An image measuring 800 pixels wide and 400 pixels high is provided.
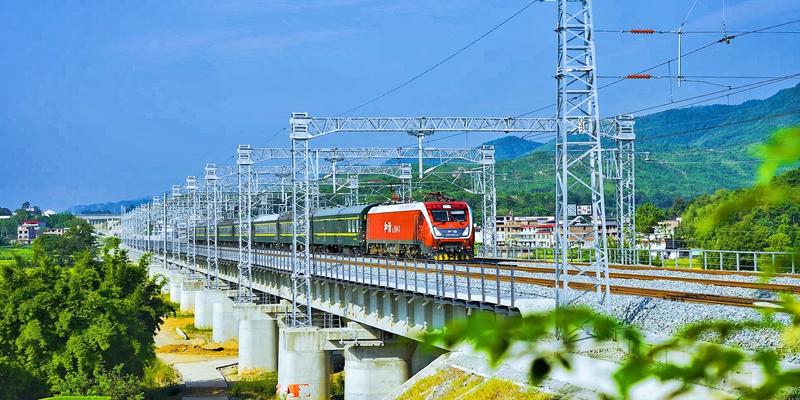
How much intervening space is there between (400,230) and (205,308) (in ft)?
119

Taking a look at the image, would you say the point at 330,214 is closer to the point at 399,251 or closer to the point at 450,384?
the point at 399,251

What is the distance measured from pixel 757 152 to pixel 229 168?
94508 millimetres

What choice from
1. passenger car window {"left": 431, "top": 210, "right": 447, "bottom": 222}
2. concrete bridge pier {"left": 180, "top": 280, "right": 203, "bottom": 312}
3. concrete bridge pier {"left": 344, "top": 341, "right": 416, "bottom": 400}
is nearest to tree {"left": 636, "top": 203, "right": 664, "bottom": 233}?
passenger car window {"left": 431, "top": 210, "right": 447, "bottom": 222}

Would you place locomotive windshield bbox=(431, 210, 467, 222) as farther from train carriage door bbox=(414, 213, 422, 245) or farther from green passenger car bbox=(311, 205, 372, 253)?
green passenger car bbox=(311, 205, 372, 253)

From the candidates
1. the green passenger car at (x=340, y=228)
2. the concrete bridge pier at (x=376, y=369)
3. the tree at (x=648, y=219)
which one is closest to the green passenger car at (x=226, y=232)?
the green passenger car at (x=340, y=228)

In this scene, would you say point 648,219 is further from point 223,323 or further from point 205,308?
point 205,308

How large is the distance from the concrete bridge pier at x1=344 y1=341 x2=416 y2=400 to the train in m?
8.79

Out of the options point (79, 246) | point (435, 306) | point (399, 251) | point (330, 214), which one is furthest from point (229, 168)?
point (79, 246)

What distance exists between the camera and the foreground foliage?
40969 millimetres

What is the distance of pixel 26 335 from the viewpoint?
41.2 meters

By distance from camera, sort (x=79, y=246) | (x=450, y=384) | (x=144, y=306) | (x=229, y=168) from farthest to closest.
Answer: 1. (x=79, y=246)
2. (x=229, y=168)
3. (x=144, y=306)
4. (x=450, y=384)

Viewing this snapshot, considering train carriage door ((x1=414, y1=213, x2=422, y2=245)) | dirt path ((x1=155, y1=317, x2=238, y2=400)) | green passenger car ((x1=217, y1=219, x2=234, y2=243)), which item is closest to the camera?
Result: train carriage door ((x1=414, y1=213, x2=422, y2=245))

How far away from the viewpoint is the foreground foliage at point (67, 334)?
134 ft

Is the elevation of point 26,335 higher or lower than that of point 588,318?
lower
